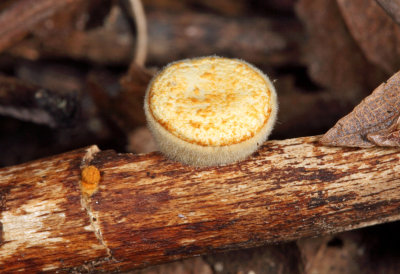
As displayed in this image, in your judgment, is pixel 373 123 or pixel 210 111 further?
pixel 373 123

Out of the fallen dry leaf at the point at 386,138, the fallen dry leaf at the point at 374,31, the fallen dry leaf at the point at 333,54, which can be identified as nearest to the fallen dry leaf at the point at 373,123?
the fallen dry leaf at the point at 386,138

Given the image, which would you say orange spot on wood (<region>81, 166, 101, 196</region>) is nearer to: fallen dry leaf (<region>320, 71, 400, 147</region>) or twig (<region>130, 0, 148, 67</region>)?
fallen dry leaf (<region>320, 71, 400, 147</region>)

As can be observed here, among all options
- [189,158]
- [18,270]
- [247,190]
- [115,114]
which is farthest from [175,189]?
[115,114]

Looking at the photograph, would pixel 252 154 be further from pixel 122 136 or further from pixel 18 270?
pixel 122 136

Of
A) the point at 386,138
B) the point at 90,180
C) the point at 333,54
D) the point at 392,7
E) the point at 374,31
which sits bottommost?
the point at 386,138

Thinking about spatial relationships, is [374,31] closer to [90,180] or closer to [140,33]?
[140,33]

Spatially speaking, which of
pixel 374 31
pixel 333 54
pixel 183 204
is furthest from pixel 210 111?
pixel 333 54
